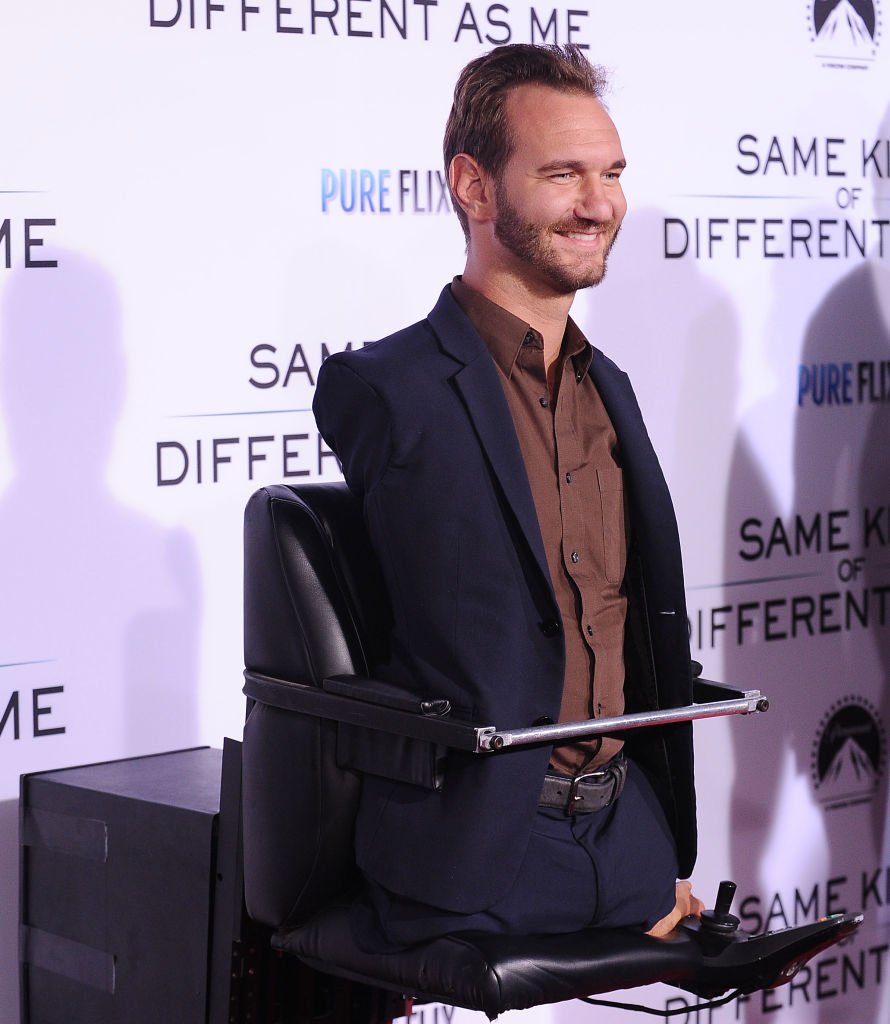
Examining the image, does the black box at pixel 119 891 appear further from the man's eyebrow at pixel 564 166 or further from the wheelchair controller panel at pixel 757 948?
the man's eyebrow at pixel 564 166

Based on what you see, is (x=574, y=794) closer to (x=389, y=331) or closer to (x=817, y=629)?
(x=389, y=331)

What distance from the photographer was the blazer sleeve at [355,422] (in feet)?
6.31

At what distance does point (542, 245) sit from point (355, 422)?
1.04ft

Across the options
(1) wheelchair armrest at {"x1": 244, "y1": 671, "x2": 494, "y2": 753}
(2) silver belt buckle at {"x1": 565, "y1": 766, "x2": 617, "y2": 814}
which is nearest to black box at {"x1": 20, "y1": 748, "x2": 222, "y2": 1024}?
(1) wheelchair armrest at {"x1": 244, "y1": 671, "x2": 494, "y2": 753}

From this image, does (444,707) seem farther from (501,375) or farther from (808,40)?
(808,40)

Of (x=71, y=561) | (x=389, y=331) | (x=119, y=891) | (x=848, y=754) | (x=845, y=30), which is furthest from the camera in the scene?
(x=848, y=754)

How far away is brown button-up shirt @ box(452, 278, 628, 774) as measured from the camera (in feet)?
6.49

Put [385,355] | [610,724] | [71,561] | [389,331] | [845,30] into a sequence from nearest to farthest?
[610,724]
[385,355]
[71,561]
[389,331]
[845,30]

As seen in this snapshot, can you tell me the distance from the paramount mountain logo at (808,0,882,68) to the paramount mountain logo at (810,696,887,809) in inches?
56.6

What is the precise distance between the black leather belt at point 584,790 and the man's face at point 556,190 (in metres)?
0.60

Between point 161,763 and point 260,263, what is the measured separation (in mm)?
881

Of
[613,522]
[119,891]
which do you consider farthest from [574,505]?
[119,891]

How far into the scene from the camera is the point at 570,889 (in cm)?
198

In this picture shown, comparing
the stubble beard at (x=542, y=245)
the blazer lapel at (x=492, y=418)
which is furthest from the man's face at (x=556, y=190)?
the blazer lapel at (x=492, y=418)
